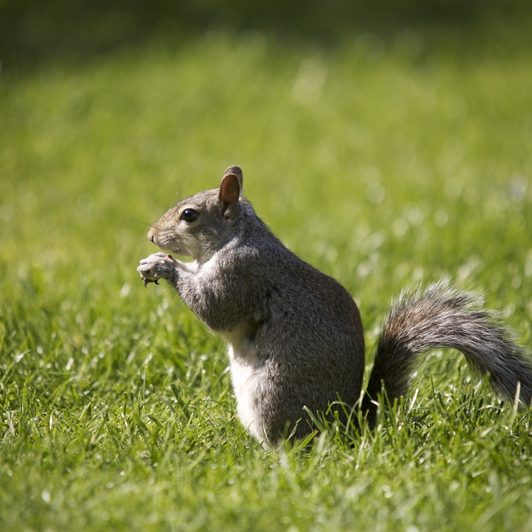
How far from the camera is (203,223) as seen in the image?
2688 millimetres

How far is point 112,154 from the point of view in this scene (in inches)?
231

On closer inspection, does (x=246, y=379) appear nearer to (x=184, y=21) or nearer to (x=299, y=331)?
(x=299, y=331)

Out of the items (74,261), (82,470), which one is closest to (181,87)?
(74,261)

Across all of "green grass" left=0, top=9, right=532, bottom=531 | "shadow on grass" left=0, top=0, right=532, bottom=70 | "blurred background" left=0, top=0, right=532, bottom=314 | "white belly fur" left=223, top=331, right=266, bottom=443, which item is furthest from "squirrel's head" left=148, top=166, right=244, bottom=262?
"shadow on grass" left=0, top=0, right=532, bottom=70

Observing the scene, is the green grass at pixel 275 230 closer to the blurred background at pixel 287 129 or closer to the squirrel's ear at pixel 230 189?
the blurred background at pixel 287 129

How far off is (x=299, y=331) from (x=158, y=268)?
1.57ft

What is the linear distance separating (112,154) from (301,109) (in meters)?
1.66

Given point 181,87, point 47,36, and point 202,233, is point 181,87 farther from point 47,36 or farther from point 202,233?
point 202,233

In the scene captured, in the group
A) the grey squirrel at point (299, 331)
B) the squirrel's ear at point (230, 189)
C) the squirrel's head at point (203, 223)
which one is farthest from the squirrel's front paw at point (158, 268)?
the squirrel's ear at point (230, 189)

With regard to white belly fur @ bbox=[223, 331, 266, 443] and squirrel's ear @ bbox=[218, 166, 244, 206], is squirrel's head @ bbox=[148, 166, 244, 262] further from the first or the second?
white belly fur @ bbox=[223, 331, 266, 443]

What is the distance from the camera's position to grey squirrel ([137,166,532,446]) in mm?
2416

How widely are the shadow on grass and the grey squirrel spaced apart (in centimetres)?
510

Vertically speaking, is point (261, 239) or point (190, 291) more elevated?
point (261, 239)

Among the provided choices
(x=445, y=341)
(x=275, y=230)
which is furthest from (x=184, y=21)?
(x=445, y=341)
